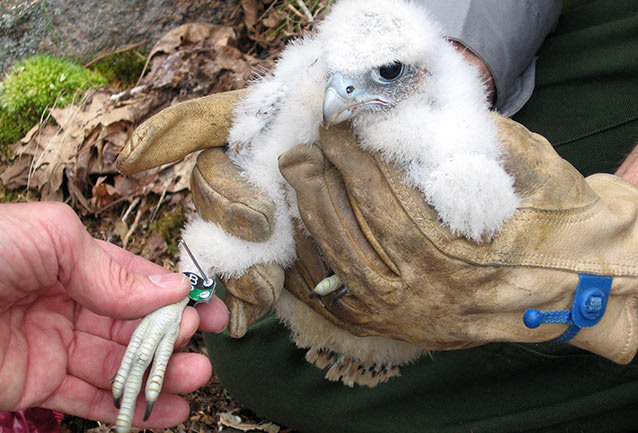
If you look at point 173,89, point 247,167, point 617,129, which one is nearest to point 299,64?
point 247,167

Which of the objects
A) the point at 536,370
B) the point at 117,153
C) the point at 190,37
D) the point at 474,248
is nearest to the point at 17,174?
the point at 117,153

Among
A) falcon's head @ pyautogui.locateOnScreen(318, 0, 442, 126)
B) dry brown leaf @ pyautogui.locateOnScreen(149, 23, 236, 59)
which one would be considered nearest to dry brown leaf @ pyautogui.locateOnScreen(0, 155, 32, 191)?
dry brown leaf @ pyautogui.locateOnScreen(149, 23, 236, 59)

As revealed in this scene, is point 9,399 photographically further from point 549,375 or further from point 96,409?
point 549,375

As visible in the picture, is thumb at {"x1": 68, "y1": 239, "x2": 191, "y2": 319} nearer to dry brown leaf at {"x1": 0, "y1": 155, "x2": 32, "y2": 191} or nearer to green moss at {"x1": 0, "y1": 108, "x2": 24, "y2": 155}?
dry brown leaf at {"x1": 0, "y1": 155, "x2": 32, "y2": 191}

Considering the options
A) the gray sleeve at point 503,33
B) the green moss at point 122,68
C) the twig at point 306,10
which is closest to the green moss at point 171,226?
the green moss at point 122,68

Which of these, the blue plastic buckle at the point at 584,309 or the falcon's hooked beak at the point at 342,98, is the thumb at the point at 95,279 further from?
the blue plastic buckle at the point at 584,309

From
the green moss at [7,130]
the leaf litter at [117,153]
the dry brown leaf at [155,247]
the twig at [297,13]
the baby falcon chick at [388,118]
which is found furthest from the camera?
the twig at [297,13]
